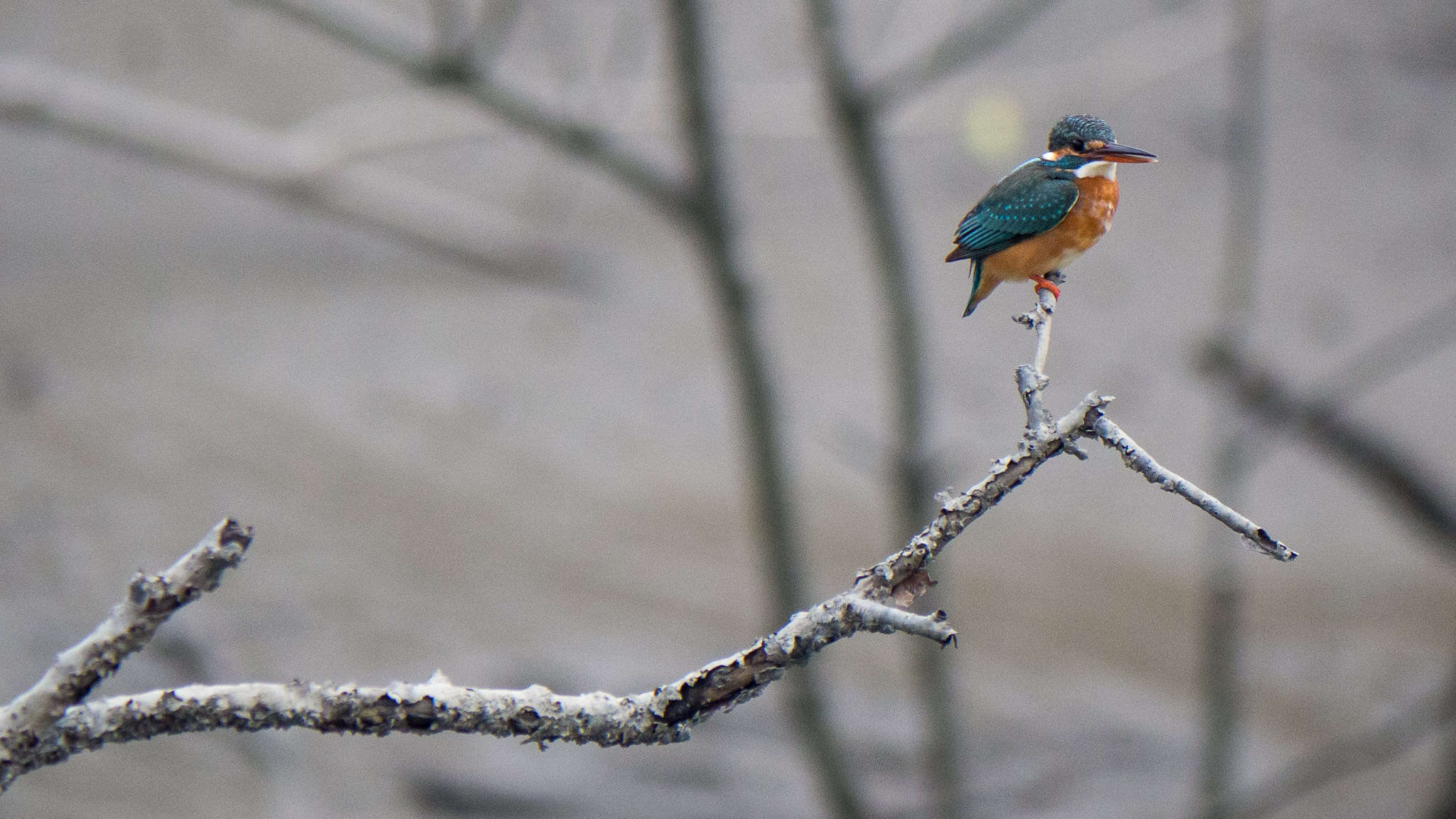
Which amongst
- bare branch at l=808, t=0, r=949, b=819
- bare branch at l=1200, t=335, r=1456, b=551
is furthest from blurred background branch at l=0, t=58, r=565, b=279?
bare branch at l=1200, t=335, r=1456, b=551

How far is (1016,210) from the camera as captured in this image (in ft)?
2.80

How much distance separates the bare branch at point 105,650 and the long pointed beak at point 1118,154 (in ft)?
2.00

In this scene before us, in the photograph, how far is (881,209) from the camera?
12.8ft

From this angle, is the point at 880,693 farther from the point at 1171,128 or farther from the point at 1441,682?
the point at 1171,128

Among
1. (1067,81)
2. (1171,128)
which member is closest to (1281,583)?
(1067,81)

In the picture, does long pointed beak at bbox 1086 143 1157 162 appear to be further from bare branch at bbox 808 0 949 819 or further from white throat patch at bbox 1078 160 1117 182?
bare branch at bbox 808 0 949 819

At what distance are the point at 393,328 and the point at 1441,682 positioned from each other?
741 centimetres

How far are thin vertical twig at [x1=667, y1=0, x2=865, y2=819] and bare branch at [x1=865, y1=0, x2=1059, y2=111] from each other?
56 centimetres

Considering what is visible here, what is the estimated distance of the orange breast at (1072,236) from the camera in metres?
0.82

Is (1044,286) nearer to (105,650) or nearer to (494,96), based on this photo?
(105,650)

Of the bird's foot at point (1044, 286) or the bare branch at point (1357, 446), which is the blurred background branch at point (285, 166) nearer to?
the bare branch at point (1357, 446)

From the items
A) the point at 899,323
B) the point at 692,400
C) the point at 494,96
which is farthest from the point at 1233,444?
the point at 692,400

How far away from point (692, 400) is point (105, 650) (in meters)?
8.26

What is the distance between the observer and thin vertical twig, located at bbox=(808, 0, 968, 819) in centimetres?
386
